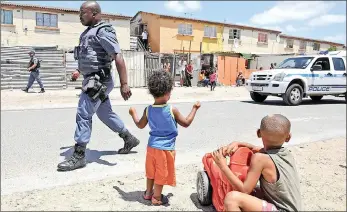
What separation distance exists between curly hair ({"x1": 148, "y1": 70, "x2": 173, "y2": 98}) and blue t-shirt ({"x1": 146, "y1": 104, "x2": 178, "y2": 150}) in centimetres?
12

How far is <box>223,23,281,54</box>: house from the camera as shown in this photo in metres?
36.1

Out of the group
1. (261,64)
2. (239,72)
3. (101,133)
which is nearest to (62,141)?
(101,133)

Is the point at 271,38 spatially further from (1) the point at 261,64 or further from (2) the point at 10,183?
(2) the point at 10,183

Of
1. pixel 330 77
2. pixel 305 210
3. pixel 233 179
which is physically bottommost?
pixel 305 210

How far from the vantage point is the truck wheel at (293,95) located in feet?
37.1

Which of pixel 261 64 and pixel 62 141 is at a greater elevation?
pixel 261 64

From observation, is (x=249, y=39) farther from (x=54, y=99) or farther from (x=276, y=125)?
(x=276, y=125)

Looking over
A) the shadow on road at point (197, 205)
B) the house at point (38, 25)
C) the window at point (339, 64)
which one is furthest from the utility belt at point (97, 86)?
the house at point (38, 25)

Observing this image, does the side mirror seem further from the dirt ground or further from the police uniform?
the police uniform

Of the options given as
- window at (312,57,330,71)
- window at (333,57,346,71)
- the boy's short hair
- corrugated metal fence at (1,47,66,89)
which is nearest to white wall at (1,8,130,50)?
corrugated metal fence at (1,47,66,89)

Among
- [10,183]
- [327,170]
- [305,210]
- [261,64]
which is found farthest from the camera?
[261,64]

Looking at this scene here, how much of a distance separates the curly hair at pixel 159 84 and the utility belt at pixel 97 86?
1038mm

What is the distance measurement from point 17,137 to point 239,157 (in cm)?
430

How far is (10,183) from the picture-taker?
3393mm
